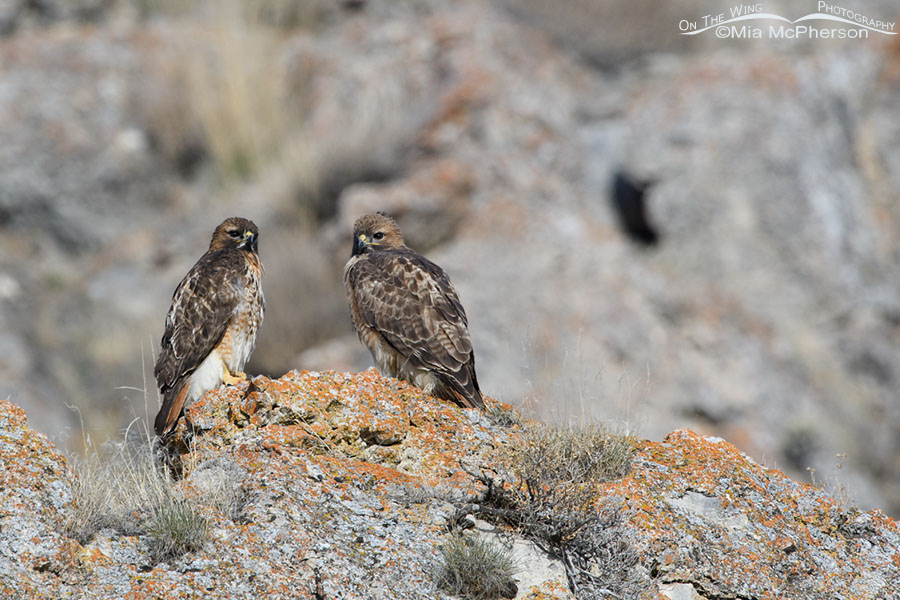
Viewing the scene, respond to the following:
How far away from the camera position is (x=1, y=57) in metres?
15.8

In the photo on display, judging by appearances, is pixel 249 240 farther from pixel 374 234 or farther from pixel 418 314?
pixel 418 314

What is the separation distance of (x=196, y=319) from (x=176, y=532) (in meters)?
2.71

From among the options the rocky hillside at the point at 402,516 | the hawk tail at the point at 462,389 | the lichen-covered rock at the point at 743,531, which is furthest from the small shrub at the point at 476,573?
the hawk tail at the point at 462,389

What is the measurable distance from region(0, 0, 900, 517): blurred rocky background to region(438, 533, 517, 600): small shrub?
19.9 ft

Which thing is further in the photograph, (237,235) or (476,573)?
(237,235)

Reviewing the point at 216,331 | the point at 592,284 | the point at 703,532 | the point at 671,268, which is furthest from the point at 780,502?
the point at 671,268

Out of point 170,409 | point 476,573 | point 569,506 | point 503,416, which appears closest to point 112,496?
point 170,409

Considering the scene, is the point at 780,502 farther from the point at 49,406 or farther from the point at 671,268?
the point at 49,406

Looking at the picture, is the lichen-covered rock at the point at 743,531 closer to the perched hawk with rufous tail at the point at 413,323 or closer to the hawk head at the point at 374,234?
the perched hawk with rufous tail at the point at 413,323

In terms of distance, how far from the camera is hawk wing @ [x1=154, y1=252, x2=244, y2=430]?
22.3 feet

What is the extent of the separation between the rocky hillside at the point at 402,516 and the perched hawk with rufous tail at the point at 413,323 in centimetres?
83

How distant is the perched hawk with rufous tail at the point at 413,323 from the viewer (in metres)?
7.02

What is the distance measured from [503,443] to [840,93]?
11.5 meters

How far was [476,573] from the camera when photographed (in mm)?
4707
